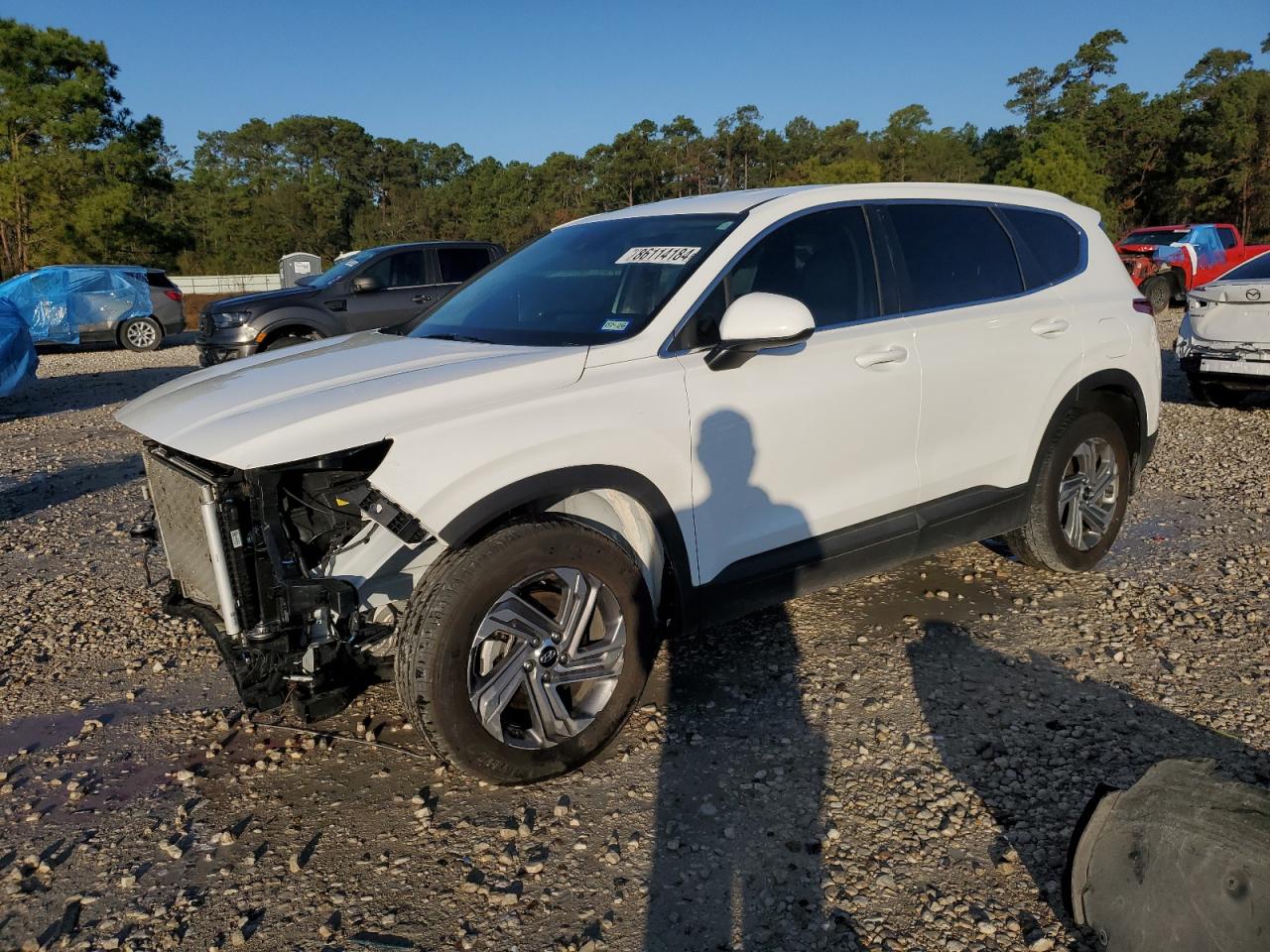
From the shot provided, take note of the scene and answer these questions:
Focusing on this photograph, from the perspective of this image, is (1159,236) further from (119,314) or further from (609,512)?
(119,314)

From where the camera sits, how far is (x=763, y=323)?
3141mm

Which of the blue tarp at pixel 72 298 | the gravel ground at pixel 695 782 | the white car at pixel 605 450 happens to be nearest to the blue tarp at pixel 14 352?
the blue tarp at pixel 72 298

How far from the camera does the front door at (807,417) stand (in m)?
3.34

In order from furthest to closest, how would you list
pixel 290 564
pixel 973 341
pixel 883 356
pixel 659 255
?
pixel 973 341, pixel 883 356, pixel 659 255, pixel 290 564

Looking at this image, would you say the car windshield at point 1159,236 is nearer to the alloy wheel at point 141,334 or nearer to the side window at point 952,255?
the side window at point 952,255

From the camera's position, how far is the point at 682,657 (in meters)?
4.14

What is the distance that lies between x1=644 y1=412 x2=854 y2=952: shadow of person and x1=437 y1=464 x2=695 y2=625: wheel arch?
175mm

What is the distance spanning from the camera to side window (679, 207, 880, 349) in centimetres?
356

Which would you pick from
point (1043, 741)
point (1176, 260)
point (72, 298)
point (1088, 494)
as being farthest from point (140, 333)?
point (1176, 260)

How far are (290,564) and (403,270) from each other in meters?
10.5

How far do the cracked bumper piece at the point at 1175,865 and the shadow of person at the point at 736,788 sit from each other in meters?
0.65

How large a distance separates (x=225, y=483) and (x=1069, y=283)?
13.0 feet

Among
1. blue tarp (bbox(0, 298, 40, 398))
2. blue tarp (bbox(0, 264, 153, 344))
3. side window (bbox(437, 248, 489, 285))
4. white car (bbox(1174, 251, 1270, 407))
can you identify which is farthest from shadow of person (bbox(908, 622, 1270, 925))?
blue tarp (bbox(0, 264, 153, 344))

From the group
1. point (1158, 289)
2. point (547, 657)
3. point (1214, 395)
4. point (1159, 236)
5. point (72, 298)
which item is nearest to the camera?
point (547, 657)
